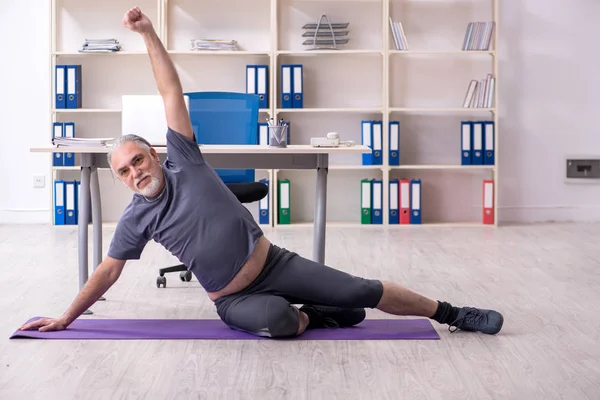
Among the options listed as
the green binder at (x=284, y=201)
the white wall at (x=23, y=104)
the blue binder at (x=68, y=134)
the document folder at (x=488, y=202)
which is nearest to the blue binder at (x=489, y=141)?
the document folder at (x=488, y=202)

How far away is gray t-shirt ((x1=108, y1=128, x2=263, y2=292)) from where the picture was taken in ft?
10.2

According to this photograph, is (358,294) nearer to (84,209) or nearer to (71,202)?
(84,209)

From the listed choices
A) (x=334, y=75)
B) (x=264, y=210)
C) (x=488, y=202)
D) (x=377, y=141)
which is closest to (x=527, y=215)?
(x=488, y=202)

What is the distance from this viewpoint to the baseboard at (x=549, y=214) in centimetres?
681

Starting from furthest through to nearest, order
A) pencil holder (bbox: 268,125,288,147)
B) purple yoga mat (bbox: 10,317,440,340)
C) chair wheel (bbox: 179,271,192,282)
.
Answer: chair wheel (bbox: 179,271,192,282)
pencil holder (bbox: 268,125,288,147)
purple yoga mat (bbox: 10,317,440,340)

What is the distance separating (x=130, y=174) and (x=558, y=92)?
4559 mm

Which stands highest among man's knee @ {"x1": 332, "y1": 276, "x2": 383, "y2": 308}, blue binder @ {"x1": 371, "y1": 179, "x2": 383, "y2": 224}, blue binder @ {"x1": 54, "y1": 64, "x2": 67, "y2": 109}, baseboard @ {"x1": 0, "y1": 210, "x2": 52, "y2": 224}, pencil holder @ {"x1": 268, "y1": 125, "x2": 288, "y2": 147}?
blue binder @ {"x1": 54, "y1": 64, "x2": 67, "y2": 109}

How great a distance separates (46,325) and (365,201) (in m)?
3.66

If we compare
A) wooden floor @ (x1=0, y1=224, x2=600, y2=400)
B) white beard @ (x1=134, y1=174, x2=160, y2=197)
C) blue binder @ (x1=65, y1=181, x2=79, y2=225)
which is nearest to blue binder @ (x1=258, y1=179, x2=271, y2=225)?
blue binder @ (x1=65, y1=181, x2=79, y2=225)

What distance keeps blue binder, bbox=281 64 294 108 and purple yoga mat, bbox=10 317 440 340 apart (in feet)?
10.7

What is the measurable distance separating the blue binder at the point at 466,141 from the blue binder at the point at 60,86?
2938 mm

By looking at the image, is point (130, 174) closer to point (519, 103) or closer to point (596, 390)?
point (596, 390)

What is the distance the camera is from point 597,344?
3139 mm

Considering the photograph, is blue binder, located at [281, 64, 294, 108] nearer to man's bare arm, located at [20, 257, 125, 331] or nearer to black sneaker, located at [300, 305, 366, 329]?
black sneaker, located at [300, 305, 366, 329]
